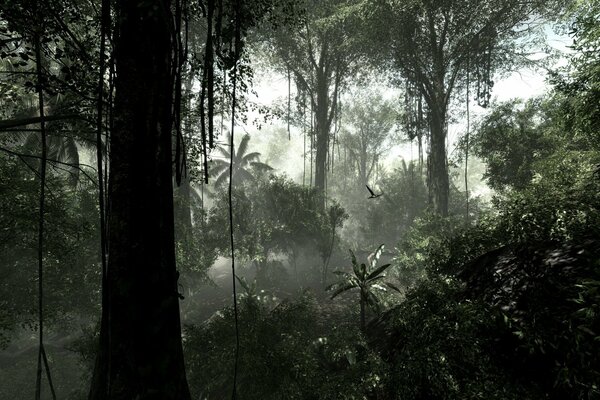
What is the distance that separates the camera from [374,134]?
39.5 metres

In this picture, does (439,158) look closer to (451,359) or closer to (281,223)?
(281,223)

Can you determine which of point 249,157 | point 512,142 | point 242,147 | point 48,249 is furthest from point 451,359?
point 249,157

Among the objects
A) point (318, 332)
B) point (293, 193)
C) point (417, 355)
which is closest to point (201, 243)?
point (293, 193)

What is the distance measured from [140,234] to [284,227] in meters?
17.7

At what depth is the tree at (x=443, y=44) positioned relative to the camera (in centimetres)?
1500

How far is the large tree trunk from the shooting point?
2994 mm

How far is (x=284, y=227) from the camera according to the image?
20.8 m

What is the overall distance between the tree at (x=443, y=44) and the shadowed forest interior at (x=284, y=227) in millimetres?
113

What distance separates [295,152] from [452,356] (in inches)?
2560

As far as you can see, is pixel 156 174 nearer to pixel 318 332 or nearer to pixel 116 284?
pixel 116 284

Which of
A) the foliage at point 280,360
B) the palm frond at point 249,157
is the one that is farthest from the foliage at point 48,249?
the palm frond at point 249,157

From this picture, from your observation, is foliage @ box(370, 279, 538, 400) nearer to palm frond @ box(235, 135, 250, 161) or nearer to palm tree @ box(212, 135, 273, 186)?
palm tree @ box(212, 135, 273, 186)

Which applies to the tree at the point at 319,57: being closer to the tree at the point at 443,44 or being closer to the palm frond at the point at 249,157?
the tree at the point at 443,44

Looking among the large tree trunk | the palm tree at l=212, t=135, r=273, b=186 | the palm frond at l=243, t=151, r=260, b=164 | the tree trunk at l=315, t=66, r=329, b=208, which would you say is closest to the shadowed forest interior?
the large tree trunk
